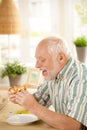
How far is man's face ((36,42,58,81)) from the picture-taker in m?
2.07

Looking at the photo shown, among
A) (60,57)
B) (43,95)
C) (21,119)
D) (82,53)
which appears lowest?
(21,119)

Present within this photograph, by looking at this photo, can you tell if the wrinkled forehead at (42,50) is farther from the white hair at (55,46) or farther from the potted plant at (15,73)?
the potted plant at (15,73)

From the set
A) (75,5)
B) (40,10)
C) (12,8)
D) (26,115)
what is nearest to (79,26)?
(75,5)

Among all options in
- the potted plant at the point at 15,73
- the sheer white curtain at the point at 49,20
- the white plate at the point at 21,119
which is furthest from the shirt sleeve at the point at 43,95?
the sheer white curtain at the point at 49,20

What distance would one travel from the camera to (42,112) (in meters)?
1.98

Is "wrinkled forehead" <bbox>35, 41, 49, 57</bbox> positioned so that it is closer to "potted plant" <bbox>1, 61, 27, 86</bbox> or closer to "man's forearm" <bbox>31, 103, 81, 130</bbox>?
"man's forearm" <bbox>31, 103, 81, 130</bbox>

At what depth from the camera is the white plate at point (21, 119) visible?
206cm

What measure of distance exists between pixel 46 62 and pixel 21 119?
0.41m

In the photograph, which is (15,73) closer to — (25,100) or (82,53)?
(82,53)

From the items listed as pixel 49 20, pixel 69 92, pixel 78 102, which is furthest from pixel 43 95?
pixel 49 20

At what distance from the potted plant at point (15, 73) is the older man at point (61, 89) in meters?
1.51

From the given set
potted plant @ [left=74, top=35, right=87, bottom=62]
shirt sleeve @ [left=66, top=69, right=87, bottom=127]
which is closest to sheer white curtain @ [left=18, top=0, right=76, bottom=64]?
potted plant @ [left=74, top=35, right=87, bottom=62]

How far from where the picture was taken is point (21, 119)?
2.18 meters

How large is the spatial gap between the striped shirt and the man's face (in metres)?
0.05
